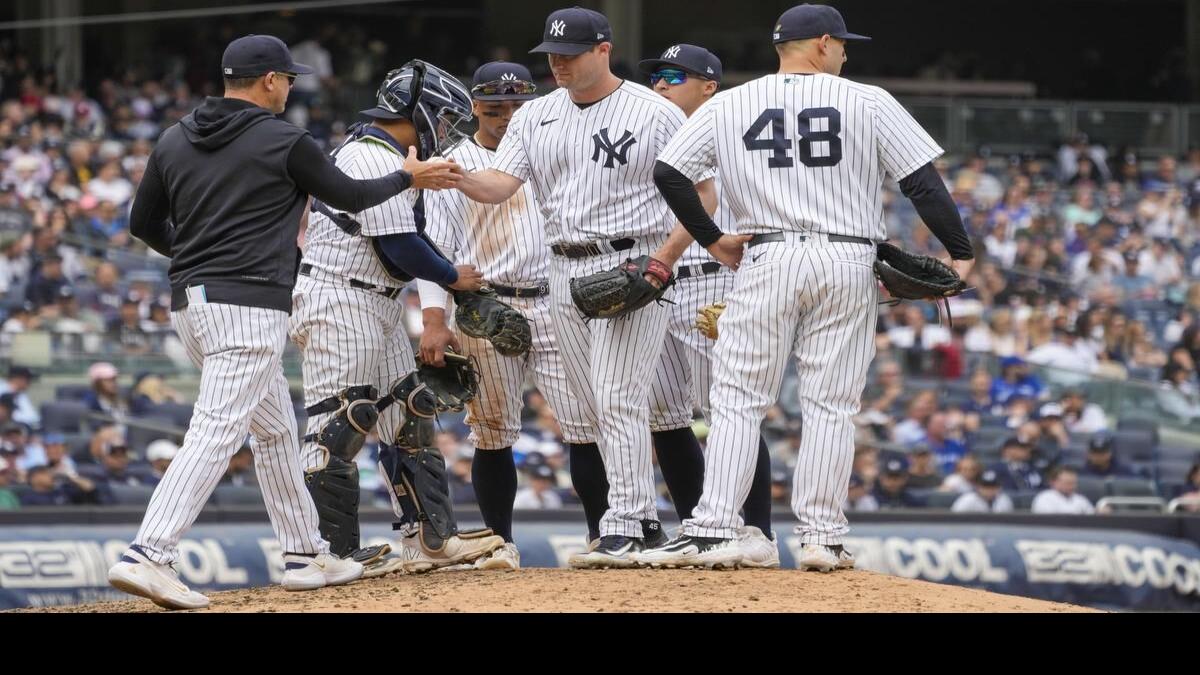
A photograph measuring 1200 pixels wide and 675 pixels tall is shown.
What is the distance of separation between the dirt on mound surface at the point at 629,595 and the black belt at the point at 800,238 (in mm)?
1173

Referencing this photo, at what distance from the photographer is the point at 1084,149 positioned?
66.0 ft

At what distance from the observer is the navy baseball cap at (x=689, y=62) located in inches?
273

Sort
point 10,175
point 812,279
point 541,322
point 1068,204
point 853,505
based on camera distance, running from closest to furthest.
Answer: point 812,279
point 541,322
point 853,505
point 10,175
point 1068,204

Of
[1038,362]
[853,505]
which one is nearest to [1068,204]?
[1038,362]

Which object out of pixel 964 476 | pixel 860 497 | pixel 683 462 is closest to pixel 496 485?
pixel 683 462

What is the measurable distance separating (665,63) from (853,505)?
605 centimetres

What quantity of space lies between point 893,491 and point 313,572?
7.15m

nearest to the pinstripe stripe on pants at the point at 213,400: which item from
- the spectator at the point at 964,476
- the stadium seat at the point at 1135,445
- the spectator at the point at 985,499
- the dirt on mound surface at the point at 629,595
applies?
the dirt on mound surface at the point at 629,595

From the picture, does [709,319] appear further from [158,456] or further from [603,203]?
[158,456]

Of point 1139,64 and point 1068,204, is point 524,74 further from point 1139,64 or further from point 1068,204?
point 1139,64

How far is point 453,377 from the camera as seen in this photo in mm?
6523

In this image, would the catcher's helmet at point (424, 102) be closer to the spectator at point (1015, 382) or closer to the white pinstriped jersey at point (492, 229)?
the white pinstriped jersey at point (492, 229)

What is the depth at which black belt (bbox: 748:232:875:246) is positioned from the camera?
5.88 meters

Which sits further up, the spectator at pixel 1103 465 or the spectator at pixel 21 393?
the spectator at pixel 21 393
